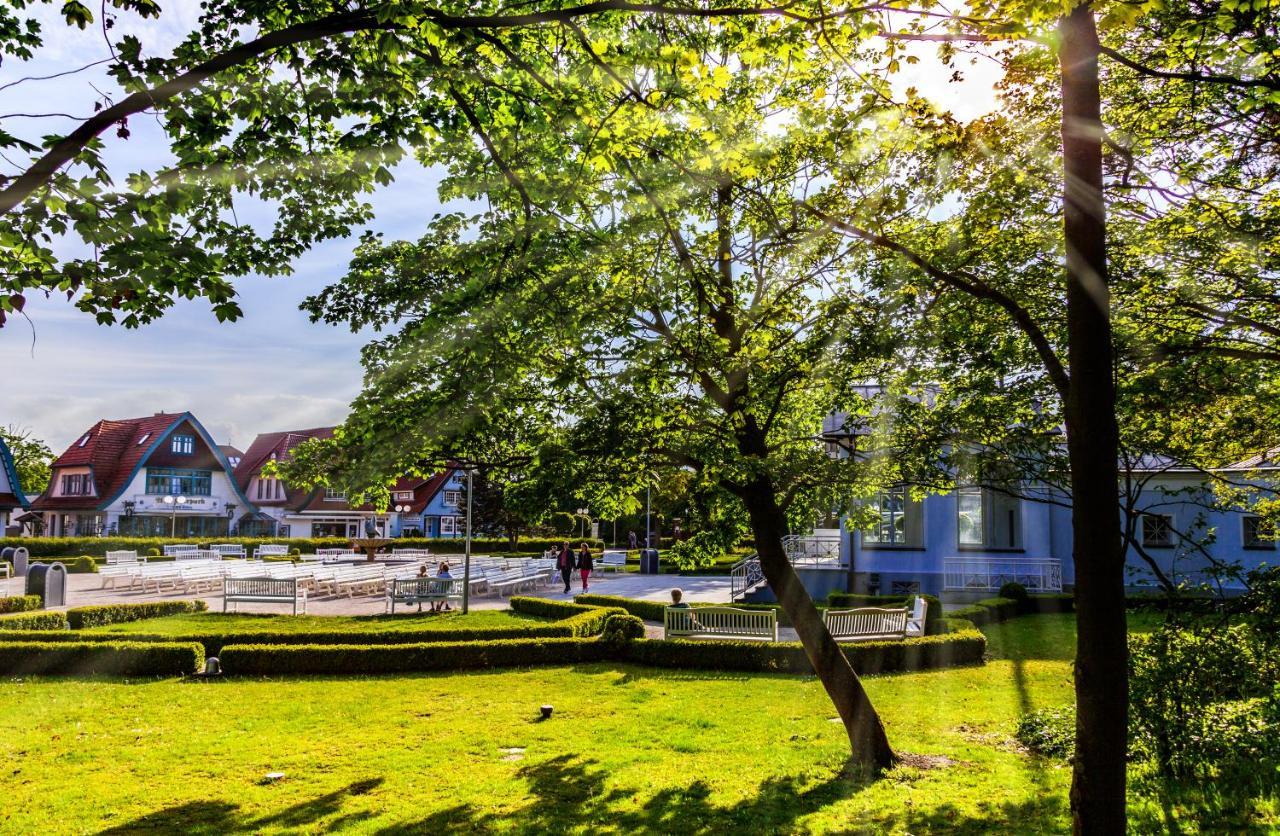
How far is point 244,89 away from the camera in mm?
6156

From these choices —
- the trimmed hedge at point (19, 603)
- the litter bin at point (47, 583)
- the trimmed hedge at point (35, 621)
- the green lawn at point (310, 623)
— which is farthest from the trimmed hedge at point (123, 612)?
the litter bin at point (47, 583)

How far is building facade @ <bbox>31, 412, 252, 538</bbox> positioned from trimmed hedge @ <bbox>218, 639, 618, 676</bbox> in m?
45.2

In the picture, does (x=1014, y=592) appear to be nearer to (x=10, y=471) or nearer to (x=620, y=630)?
(x=620, y=630)

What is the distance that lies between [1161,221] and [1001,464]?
2.96 m

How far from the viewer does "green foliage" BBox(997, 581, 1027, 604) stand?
76.5 feet

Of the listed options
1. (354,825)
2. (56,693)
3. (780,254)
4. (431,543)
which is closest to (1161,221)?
(780,254)

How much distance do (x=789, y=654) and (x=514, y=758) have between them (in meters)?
7.33

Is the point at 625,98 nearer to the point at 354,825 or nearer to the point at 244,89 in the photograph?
the point at 244,89

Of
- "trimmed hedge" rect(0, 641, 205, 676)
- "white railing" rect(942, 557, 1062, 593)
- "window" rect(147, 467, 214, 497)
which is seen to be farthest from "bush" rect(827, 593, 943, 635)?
"window" rect(147, 467, 214, 497)

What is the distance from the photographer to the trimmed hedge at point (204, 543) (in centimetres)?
4112

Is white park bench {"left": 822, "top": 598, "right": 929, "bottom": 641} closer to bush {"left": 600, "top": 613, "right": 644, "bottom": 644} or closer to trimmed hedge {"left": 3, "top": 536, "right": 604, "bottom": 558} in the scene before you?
bush {"left": 600, "top": 613, "right": 644, "bottom": 644}

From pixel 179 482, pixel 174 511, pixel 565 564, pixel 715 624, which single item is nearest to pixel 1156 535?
pixel 715 624

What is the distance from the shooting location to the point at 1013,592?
76.8 feet

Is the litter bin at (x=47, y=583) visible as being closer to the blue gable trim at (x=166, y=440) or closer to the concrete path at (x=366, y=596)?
the concrete path at (x=366, y=596)
